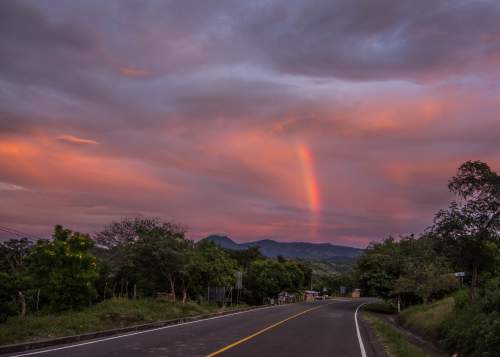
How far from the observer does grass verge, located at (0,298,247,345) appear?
1506cm

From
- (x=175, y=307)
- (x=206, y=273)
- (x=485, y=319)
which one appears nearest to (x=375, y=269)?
(x=206, y=273)

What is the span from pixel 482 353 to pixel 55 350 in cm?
1155

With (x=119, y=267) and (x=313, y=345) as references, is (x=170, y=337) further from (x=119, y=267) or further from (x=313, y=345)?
(x=119, y=267)

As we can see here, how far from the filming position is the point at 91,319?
19281 millimetres

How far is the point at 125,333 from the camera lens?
18.3m

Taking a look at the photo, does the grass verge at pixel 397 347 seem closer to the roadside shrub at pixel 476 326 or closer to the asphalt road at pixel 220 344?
the asphalt road at pixel 220 344

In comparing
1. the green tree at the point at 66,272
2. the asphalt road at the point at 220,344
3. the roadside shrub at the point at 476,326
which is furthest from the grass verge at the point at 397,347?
the green tree at the point at 66,272

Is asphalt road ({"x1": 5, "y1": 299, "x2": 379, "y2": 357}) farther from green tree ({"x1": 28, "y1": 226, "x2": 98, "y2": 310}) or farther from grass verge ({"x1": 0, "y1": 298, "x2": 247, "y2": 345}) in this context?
green tree ({"x1": 28, "y1": 226, "x2": 98, "y2": 310})

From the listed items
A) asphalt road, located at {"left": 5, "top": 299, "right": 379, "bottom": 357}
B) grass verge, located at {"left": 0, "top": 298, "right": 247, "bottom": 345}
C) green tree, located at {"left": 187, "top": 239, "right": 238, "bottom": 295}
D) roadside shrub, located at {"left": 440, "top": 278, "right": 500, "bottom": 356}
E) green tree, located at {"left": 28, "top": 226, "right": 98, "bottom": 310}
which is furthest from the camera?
green tree, located at {"left": 187, "top": 239, "right": 238, "bottom": 295}

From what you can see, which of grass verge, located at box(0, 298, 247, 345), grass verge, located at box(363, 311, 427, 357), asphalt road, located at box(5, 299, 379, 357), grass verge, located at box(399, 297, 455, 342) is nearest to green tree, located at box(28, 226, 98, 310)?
grass verge, located at box(0, 298, 247, 345)

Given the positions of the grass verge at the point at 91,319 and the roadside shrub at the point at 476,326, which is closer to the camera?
the roadside shrub at the point at 476,326

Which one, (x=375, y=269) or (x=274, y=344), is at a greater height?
(x=375, y=269)

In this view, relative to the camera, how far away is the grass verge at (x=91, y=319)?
15.1 meters

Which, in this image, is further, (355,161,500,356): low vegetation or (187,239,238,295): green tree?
(187,239,238,295): green tree
